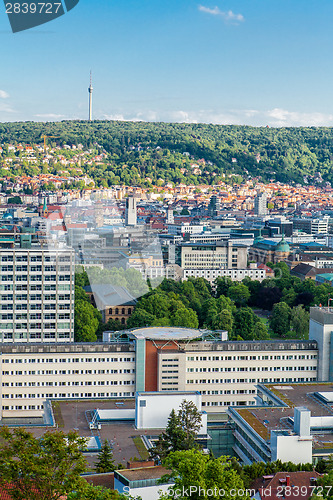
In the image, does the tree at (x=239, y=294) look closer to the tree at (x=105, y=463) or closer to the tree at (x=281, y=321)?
the tree at (x=281, y=321)

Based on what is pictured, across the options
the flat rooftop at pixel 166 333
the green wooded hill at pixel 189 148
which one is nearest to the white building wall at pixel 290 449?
the flat rooftop at pixel 166 333

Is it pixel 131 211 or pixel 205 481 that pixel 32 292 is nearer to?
pixel 205 481

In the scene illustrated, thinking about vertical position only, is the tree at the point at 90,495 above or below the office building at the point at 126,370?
above

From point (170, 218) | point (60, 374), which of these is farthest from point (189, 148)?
point (60, 374)

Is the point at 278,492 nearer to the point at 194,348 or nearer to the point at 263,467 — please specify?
the point at 263,467

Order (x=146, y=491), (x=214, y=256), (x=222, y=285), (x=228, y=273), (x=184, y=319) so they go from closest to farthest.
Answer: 1. (x=146, y=491)
2. (x=184, y=319)
3. (x=222, y=285)
4. (x=228, y=273)
5. (x=214, y=256)

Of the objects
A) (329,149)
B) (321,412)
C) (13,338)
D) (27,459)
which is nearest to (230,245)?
(13,338)

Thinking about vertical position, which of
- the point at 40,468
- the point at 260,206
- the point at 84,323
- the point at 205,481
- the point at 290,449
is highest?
the point at 260,206
